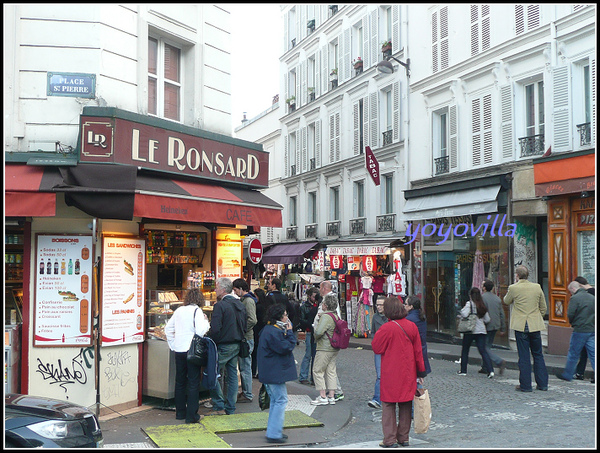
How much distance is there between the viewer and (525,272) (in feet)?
35.2

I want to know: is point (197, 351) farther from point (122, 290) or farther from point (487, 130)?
point (487, 130)

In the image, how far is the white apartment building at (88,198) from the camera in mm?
8305

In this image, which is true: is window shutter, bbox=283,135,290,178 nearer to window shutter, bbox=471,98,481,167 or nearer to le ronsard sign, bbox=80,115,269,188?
window shutter, bbox=471,98,481,167

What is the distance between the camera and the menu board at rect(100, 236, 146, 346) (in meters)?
8.66

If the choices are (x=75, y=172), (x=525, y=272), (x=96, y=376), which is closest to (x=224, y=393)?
(x=96, y=376)

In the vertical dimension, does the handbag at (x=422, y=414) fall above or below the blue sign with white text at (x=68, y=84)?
below

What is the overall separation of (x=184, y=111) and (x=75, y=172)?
9.40 feet

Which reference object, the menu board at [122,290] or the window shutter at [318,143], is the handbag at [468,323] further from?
the window shutter at [318,143]

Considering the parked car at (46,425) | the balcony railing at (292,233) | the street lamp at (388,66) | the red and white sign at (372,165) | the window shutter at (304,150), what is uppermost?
the street lamp at (388,66)

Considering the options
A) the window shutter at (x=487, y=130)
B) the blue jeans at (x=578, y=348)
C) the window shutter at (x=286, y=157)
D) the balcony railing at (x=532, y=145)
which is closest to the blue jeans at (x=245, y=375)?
the blue jeans at (x=578, y=348)

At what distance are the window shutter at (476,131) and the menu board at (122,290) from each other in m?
11.5

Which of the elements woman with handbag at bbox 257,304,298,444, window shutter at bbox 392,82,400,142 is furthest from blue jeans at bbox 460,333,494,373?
window shutter at bbox 392,82,400,142

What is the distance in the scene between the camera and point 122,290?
891 centimetres

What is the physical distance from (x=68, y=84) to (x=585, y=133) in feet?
36.9
